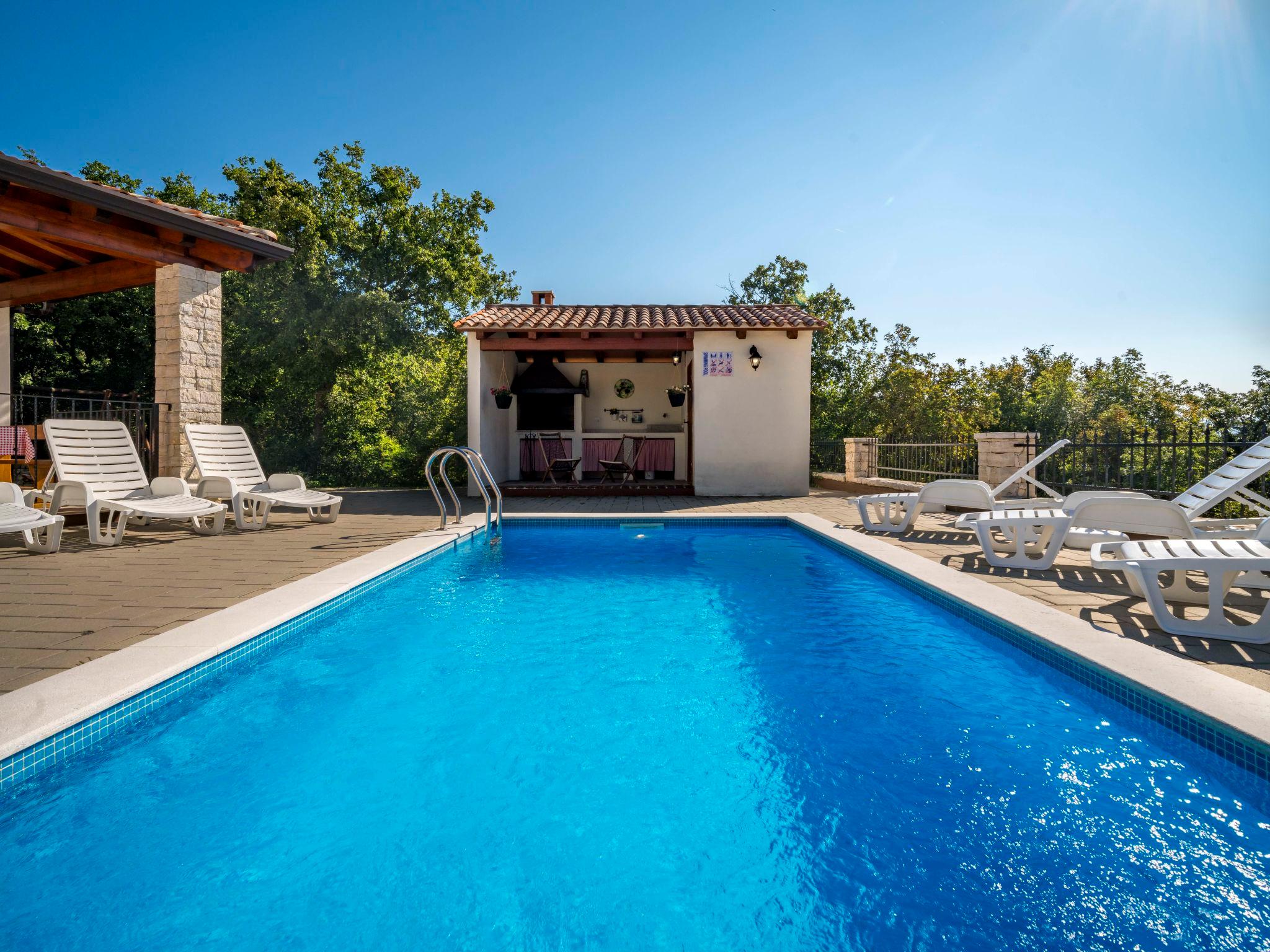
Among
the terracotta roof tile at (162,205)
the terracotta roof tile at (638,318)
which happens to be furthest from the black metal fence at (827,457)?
the terracotta roof tile at (162,205)

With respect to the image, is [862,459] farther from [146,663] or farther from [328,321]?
[328,321]

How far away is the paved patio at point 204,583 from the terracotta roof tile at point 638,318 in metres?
4.01

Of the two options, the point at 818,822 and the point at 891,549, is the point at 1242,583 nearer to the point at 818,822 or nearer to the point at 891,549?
the point at 891,549

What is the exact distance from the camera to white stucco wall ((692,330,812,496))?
10258mm

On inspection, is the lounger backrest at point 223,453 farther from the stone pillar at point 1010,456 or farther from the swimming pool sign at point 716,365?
the stone pillar at point 1010,456

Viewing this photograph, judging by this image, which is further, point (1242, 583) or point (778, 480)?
point (778, 480)

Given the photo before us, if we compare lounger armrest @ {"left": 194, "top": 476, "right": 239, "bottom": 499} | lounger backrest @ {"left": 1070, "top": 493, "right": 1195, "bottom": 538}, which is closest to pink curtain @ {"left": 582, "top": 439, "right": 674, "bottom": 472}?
lounger armrest @ {"left": 194, "top": 476, "right": 239, "bottom": 499}

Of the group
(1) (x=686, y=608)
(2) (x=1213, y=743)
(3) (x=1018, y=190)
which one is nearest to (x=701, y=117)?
(3) (x=1018, y=190)

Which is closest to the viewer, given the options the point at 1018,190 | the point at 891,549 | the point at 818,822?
the point at 818,822

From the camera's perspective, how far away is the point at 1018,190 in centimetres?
1054

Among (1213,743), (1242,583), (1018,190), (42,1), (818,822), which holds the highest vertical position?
(42,1)

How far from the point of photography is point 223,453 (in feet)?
22.0

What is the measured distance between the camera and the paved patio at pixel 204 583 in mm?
2623

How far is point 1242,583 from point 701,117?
30.7ft
